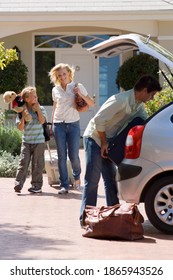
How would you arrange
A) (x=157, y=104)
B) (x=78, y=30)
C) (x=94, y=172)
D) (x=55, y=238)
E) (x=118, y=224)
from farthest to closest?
(x=78, y=30)
(x=157, y=104)
(x=94, y=172)
(x=55, y=238)
(x=118, y=224)

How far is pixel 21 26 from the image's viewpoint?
23.6 metres

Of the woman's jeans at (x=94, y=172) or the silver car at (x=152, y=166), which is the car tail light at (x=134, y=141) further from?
the woman's jeans at (x=94, y=172)

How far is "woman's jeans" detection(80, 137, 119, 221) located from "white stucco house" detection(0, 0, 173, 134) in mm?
13199

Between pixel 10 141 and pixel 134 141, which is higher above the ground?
pixel 134 141

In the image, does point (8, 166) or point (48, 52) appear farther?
point (48, 52)

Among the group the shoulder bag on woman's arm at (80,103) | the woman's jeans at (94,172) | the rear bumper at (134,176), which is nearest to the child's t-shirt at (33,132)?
the shoulder bag on woman's arm at (80,103)

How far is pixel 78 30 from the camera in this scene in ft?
83.9

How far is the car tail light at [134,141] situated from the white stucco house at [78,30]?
1353cm

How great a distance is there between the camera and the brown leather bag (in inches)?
388

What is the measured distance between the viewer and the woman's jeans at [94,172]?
10.5m
